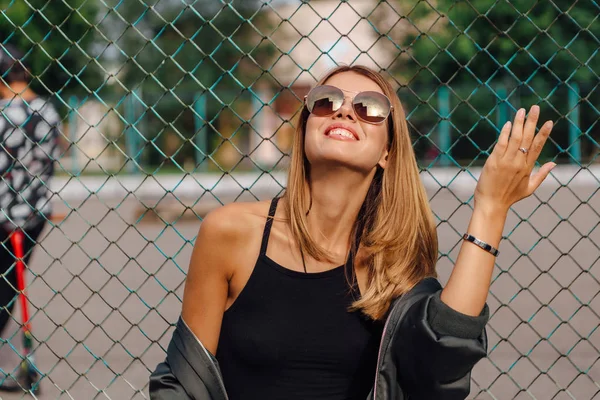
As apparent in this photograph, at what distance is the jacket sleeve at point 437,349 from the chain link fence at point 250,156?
768mm

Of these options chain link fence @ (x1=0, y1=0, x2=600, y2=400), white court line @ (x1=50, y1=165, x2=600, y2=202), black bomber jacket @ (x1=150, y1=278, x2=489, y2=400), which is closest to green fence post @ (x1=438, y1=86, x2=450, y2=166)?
Result: chain link fence @ (x1=0, y1=0, x2=600, y2=400)

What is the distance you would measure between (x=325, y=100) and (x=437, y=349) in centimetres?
→ 73

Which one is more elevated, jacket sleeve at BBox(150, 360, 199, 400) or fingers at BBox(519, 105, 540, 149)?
fingers at BBox(519, 105, 540, 149)

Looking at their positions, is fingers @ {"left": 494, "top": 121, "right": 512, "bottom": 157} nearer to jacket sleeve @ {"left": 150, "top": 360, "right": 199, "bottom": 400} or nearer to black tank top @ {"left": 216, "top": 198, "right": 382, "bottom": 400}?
black tank top @ {"left": 216, "top": 198, "right": 382, "bottom": 400}

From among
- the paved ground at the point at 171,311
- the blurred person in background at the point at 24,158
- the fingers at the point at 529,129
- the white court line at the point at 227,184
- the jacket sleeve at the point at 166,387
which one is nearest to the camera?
the fingers at the point at 529,129

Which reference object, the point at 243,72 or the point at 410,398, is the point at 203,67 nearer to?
the point at 243,72

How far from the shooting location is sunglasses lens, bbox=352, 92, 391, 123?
6.19ft

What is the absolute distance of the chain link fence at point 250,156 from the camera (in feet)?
8.72

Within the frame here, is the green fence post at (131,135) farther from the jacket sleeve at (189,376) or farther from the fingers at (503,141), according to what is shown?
the fingers at (503,141)

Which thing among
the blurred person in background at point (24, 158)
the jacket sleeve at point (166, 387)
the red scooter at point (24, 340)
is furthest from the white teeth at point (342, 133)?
the red scooter at point (24, 340)

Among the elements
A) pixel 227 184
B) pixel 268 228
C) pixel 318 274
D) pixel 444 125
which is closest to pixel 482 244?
pixel 318 274

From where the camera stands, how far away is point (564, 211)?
10.5m

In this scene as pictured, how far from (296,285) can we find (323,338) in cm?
15

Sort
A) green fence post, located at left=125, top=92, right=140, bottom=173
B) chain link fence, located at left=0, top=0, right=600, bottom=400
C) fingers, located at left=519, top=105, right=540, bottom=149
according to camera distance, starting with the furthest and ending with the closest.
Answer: green fence post, located at left=125, top=92, right=140, bottom=173 → chain link fence, located at left=0, top=0, right=600, bottom=400 → fingers, located at left=519, top=105, right=540, bottom=149
